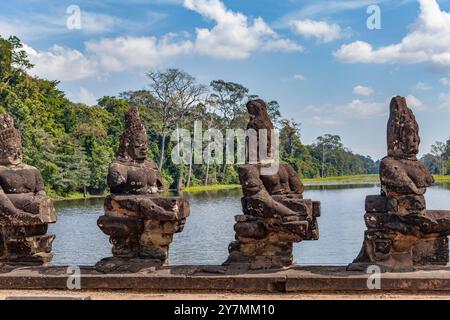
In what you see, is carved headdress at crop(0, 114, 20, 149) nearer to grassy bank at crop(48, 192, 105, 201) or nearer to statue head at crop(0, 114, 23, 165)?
statue head at crop(0, 114, 23, 165)

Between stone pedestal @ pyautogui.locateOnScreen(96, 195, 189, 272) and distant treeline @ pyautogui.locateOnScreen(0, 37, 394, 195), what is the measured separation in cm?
2242

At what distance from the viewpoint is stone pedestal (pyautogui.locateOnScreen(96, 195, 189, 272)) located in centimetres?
777

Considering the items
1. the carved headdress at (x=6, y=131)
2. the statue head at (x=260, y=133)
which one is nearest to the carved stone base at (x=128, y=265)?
the statue head at (x=260, y=133)

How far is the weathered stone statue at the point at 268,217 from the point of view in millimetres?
7539

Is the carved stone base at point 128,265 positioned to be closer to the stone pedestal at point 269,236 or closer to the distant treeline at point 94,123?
the stone pedestal at point 269,236

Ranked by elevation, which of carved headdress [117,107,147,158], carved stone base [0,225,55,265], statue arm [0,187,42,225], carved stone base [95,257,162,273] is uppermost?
carved headdress [117,107,147,158]

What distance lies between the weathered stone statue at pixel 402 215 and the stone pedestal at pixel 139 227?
2.24 meters

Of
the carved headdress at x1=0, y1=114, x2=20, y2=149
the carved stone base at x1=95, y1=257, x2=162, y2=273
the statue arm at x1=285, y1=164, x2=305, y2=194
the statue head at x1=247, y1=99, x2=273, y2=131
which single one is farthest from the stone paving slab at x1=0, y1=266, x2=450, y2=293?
the statue head at x1=247, y1=99, x2=273, y2=131

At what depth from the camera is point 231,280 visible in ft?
24.3

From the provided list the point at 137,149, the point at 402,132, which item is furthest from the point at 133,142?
the point at 402,132

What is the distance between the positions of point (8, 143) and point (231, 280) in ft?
11.1

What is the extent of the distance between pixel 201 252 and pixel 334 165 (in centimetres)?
6211

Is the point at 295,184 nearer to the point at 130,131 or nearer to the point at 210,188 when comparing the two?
the point at 130,131
